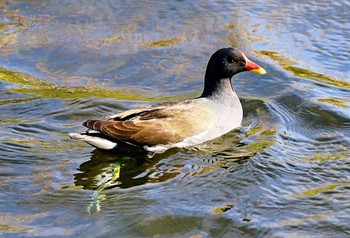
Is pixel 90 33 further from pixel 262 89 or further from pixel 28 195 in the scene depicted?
pixel 28 195

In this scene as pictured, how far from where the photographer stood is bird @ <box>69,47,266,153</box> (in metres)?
7.73

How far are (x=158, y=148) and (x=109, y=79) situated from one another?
2.35 m

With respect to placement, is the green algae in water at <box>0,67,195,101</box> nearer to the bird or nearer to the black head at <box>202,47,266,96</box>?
the black head at <box>202,47,266,96</box>

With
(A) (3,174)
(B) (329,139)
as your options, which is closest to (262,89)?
(B) (329,139)

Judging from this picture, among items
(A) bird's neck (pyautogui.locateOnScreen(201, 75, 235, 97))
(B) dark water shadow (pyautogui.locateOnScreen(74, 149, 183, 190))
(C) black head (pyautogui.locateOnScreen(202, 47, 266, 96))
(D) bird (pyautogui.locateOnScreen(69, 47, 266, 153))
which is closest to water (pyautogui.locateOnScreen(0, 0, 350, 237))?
(B) dark water shadow (pyautogui.locateOnScreen(74, 149, 183, 190))

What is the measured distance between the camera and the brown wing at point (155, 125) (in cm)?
773

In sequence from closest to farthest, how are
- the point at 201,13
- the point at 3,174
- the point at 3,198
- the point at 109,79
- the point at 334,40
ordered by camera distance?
the point at 3,198
the point at 3,174
the point at 109,79
the point at 334,40
the point at 201,13

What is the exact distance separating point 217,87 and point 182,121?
89cm


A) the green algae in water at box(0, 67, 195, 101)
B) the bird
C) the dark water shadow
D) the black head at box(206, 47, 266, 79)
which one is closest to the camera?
the dark water shadow

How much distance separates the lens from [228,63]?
342 inches

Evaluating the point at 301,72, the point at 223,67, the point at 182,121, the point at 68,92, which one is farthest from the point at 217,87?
the point at 68,92

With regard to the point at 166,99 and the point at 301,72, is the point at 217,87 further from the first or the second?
the point at 301,72

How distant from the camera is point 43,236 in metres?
6.19

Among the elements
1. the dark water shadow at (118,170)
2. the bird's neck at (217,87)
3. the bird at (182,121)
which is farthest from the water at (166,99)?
the bird's neck at (217,87)
